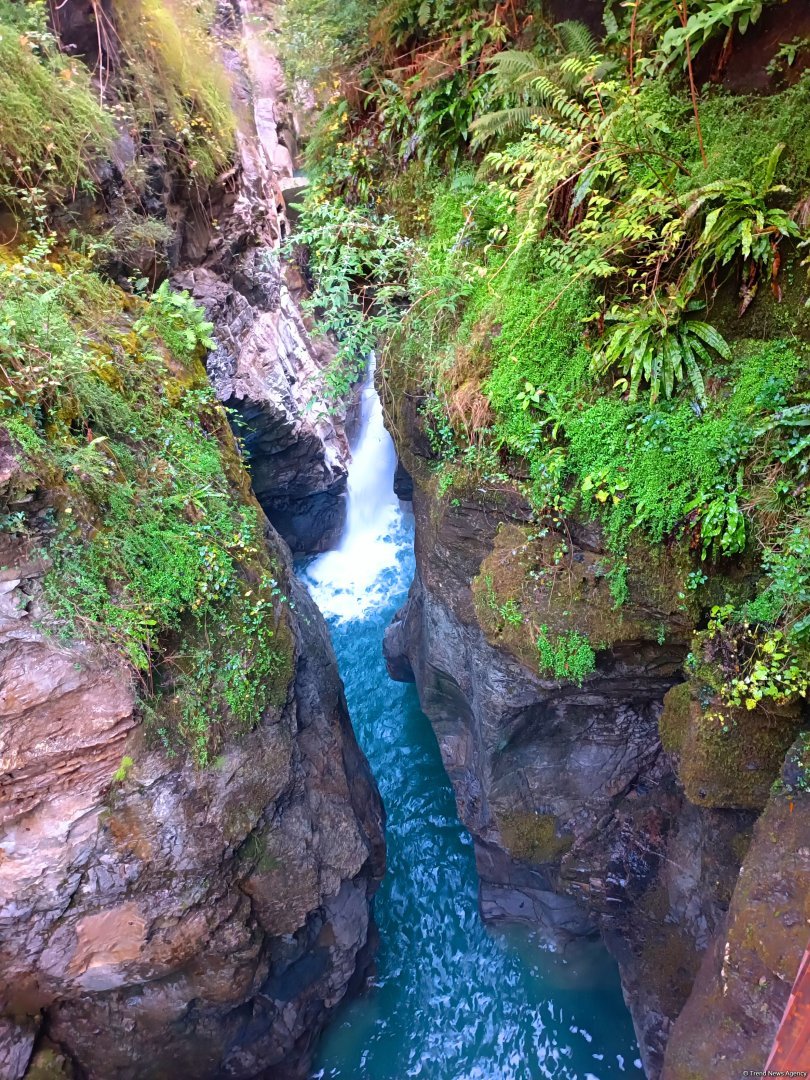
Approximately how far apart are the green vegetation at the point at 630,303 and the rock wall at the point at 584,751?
233mm

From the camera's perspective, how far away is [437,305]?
20.1 ft

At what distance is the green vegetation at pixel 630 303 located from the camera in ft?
14.3

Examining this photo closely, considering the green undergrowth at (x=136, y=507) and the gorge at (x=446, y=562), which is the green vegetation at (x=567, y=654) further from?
the green undergrowth at (x=136, y=507)

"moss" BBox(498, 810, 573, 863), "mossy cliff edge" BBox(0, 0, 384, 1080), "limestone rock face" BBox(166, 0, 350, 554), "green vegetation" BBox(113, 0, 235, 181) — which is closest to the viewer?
"mossy cliff edge" BBox(0, 0, 384, 1080)

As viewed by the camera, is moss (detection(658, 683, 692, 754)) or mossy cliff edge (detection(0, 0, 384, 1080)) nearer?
mossy cliff edge (detection(0, 0, 384, 1080))

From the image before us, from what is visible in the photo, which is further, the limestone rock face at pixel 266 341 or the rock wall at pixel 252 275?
the limestone rock face at pixel 266 341

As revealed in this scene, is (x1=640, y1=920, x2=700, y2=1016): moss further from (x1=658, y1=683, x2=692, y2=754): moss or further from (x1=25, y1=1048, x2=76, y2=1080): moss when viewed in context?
(x1=25, y1=1048, x2=76, y2=1080): moss

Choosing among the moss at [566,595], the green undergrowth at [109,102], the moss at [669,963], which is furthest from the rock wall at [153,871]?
the green undergrowth at [109,102]

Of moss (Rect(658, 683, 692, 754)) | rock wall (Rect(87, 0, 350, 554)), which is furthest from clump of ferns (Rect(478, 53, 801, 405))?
rock wall (Rect(87, 0, 350, 554))

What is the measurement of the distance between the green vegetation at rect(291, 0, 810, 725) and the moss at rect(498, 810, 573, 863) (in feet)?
8.97

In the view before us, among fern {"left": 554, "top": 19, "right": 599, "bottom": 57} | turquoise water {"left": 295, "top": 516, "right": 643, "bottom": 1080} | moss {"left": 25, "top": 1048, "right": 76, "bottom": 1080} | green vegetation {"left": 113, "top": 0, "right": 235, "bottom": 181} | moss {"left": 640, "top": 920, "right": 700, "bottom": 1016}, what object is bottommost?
turquoise water {"left": 295, "top": 516, "right": 643, "bottom": 1080}

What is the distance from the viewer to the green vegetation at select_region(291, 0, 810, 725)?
4.36 meters

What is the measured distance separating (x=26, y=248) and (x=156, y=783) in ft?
19.1

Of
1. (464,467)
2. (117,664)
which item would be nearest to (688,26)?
(464,467)
